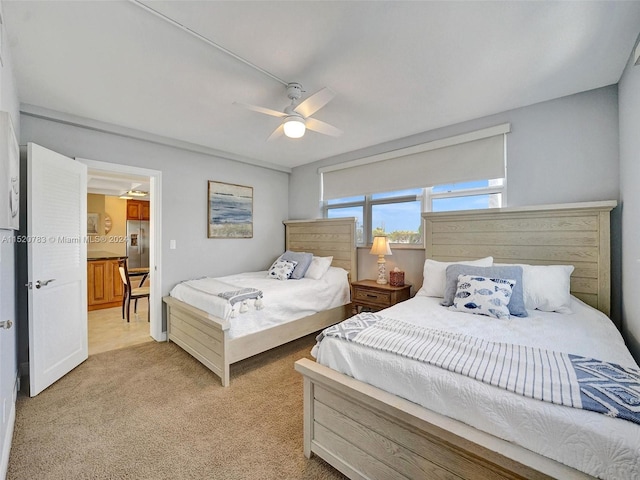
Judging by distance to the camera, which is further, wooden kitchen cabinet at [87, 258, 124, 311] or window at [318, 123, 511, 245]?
wooden kitchen cabinet at [87, 258, 124, 311]

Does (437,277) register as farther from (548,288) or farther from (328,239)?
(328,239)

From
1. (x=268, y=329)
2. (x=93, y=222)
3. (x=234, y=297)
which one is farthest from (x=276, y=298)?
(x=93, y=222)

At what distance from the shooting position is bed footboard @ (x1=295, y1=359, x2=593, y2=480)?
1.00 m

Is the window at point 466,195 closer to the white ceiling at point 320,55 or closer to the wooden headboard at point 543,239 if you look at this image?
the wooden headboard at point 543,239

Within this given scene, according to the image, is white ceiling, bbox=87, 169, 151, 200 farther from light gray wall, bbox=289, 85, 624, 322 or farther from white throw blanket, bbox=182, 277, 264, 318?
light gray wall, bbox=289, 85, 624, 322

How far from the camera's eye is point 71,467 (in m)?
1.59

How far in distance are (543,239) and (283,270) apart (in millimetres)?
2792

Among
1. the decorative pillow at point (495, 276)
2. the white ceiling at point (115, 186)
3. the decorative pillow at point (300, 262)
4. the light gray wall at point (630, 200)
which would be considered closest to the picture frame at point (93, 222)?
the white ceiling at point (115, 186)

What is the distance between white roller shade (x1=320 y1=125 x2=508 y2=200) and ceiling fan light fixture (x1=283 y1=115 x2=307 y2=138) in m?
1.68

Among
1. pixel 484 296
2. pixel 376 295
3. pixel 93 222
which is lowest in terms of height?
pixel 376 295

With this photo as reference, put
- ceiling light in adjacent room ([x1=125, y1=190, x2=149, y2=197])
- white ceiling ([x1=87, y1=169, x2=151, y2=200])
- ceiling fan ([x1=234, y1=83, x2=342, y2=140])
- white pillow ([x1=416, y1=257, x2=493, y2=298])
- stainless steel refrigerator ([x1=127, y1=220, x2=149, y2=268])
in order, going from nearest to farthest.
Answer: ceiling fan ([x1=234, y1=83, x2=342, y2=140]) < white pillow ([x1=416, y1=257, x2=493, y2=298]) < white ceiling ([x1=87, y1=169, x2=151, y2=200]) < ceiling light in adjacent room ([x1=125, y1=190, x2=149, y2=197]) < stainless steel refrigerator ([x1=127, y1=220, x2=149, y2=268])

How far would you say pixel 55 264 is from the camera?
98.3 inches

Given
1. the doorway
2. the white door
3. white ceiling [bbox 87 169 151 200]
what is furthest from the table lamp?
white ceiling [bbox 87 169 151 200]

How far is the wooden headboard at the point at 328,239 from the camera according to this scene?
3.94 meters
